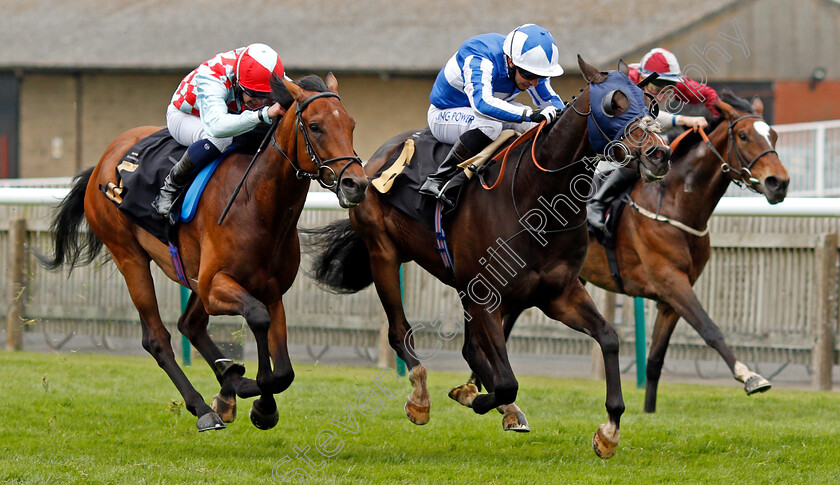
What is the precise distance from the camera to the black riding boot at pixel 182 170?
5379 millimetres

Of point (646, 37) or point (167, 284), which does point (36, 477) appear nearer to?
point (167, 284)

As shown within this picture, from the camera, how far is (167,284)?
9445mm

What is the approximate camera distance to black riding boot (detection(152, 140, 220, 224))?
538 cm

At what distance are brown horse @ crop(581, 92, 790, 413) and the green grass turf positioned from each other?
26.1 inches

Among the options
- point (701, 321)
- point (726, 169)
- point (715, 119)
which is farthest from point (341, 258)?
point (715, 119)

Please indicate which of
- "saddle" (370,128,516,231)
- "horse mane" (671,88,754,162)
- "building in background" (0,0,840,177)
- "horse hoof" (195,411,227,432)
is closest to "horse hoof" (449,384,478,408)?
"saddle" (370,128,516,231)

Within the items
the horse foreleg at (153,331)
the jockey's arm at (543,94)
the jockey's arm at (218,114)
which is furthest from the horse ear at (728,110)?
the horse foreleg at (153,331)

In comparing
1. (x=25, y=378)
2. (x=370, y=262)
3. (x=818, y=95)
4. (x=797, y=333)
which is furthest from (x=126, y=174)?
(x=818, y=95)

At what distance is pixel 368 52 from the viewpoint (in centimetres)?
1709

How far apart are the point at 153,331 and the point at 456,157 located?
191 centimetres

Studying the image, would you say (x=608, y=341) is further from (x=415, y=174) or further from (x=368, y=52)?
(x=368, y=52)

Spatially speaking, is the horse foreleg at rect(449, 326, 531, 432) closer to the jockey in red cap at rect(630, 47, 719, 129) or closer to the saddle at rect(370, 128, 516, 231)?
the saddle at rect(370, 128, 516, 231)

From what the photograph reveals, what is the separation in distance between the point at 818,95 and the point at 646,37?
3.54m

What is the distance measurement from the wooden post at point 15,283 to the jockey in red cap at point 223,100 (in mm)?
4225
